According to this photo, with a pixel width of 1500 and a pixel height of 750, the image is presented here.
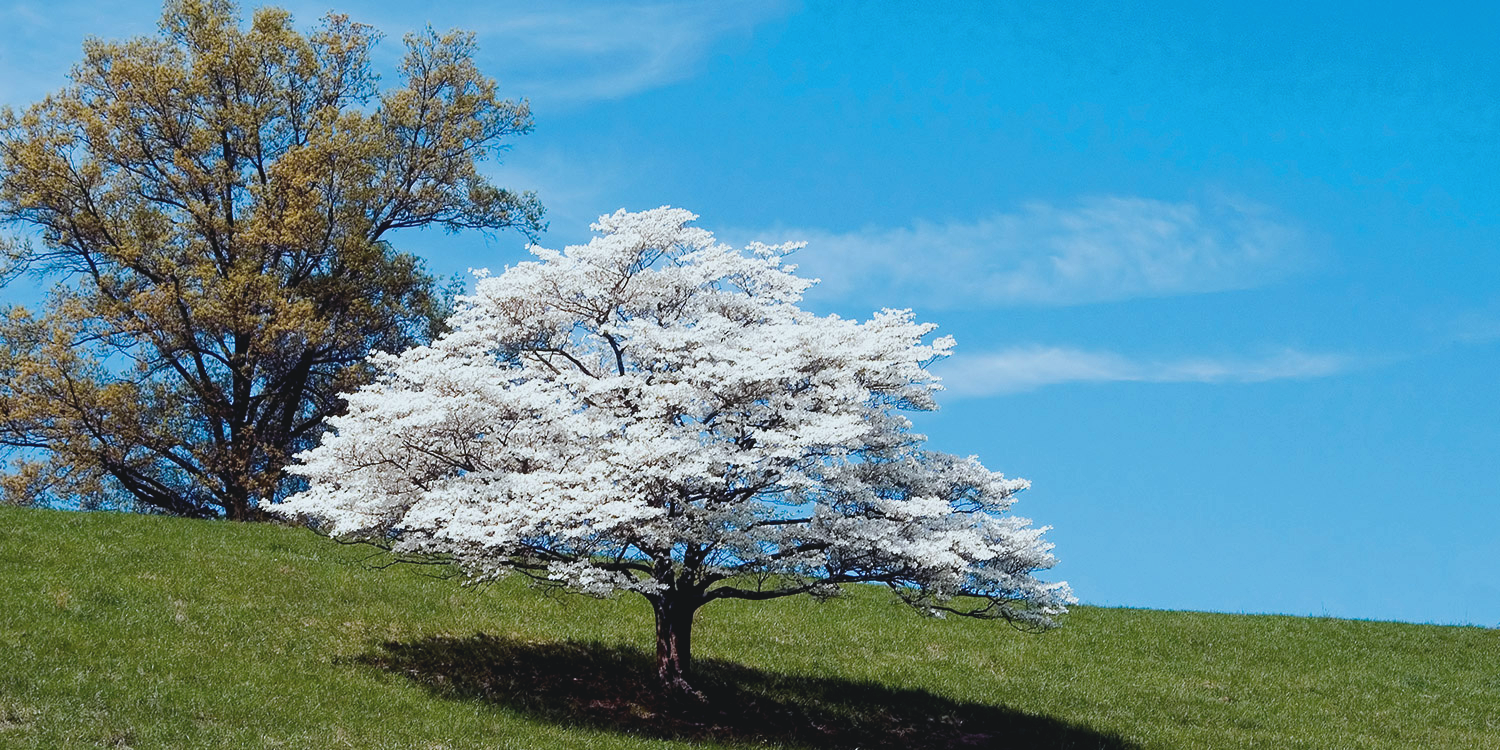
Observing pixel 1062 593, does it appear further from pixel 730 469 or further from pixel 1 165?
pixel 1 165

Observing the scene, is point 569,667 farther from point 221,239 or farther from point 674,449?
point 221,239

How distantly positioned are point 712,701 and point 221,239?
2175 cm

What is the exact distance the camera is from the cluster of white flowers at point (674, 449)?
17891 mm

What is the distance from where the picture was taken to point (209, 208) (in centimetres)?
3428

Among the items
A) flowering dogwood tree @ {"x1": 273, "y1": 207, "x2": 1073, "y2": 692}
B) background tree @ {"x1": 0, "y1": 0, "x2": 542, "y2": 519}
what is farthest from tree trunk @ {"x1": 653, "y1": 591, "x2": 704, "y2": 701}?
background tree @ {"x1": 0, "y1": 0, "x2": 542, "y2": 519}

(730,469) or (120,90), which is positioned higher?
(120,90)

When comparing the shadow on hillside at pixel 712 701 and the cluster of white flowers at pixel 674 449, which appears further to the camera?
the shadow on hillside at pixel 712 701

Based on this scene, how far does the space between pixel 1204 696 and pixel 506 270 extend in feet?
53.6

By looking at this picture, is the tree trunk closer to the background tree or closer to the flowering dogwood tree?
the flowering dogwood tree

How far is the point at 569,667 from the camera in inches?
874

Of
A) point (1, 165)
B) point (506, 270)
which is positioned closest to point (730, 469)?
point (506, 270)

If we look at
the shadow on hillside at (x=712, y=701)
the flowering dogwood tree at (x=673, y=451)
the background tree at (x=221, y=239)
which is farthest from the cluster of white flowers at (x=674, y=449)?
the background tree at (x=221, y=239)

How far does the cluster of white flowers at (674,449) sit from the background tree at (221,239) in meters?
13.6

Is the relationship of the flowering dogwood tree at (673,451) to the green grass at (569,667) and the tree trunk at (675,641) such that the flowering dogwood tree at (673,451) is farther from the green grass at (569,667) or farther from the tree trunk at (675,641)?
the green grass at (569,667)
